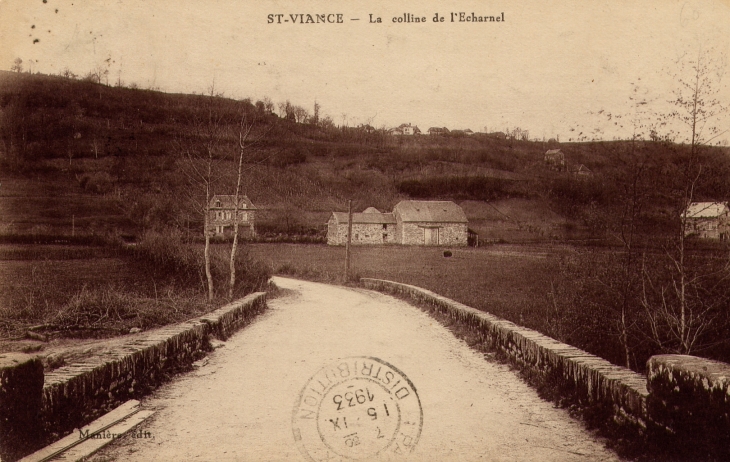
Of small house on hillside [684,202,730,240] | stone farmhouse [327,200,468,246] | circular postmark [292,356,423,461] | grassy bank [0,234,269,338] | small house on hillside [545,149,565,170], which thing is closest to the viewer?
circular postmark [292,356,423,461]

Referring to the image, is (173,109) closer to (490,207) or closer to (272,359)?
(272,359)

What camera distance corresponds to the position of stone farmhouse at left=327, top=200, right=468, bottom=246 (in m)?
A: 57.2

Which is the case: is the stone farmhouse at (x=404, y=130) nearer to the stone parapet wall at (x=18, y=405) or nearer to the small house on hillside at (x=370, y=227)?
the small house on hillside at (x=370, y=227)

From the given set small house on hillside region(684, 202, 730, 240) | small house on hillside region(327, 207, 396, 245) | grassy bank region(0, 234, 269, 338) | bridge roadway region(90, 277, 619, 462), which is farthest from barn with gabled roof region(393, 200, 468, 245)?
bridge roadway region(90, 277, 619, 462)

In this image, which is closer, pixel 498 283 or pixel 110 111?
pixel 498 283

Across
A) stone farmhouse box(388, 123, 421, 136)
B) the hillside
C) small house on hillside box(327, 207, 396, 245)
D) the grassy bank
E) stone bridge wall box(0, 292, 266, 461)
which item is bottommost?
the grassy bank

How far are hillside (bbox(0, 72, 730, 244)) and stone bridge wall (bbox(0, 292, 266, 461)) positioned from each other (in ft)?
23.8

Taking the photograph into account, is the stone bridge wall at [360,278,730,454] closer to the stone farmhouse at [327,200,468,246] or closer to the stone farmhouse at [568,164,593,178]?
the stone farmhouse at [568,164,593,178]

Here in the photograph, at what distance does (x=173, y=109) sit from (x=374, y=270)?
2266 centimetres

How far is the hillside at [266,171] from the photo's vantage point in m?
17.3

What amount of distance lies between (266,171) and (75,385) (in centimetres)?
8276

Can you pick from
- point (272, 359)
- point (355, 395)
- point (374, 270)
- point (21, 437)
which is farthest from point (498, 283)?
point (21, 437)

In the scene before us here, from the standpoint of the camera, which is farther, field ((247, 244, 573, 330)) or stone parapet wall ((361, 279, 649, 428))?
field ((247, 244, 573, 330))

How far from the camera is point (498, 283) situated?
1973cm
